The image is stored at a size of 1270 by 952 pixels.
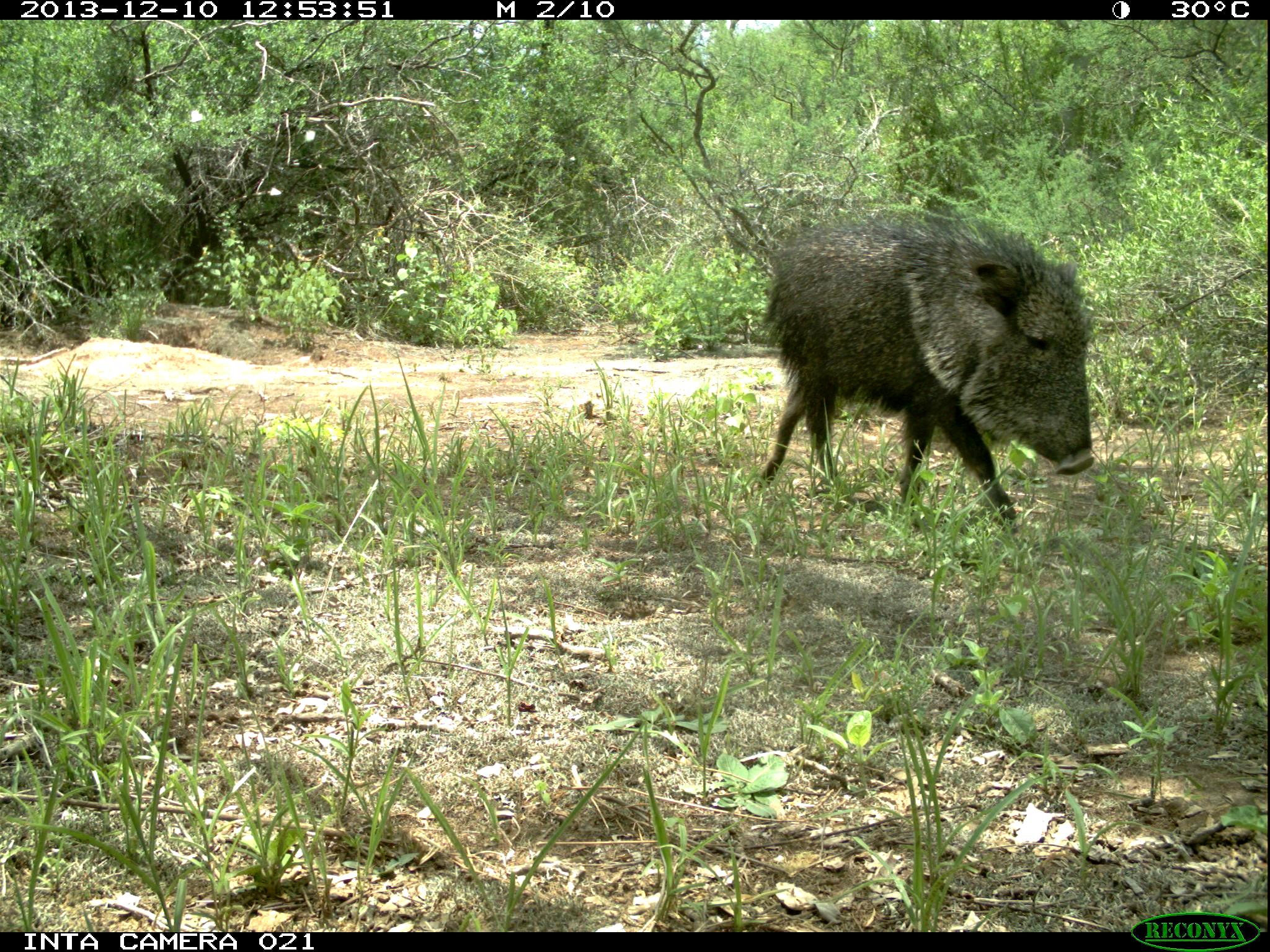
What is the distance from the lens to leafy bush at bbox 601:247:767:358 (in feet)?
24.3

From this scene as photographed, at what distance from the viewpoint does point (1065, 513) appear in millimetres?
3592

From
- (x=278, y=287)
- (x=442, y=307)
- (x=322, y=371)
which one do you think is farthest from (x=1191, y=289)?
(x=278, y=287)

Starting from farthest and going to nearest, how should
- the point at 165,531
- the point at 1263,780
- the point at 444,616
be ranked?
the point at 165,531 → the point at 444,616 → the point at 1263,780

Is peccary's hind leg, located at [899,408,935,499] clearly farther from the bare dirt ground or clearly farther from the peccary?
the bare dirt ground

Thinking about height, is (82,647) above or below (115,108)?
below

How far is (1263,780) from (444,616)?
6.01 feet

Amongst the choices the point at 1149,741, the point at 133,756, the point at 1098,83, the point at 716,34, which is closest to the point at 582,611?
the point at 133,756

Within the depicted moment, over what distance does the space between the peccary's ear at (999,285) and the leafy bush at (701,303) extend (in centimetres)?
369

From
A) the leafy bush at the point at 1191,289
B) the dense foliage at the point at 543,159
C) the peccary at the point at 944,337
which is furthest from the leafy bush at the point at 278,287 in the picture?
the leafy bush at the point at 1191,289

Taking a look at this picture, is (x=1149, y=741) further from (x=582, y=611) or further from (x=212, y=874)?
(x=212, y=874)

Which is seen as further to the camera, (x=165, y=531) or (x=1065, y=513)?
(x=1065, y=513)
